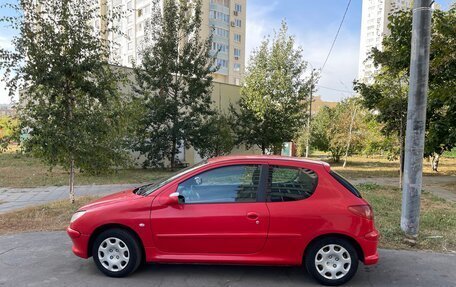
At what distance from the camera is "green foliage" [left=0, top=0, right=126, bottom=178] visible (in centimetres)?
754

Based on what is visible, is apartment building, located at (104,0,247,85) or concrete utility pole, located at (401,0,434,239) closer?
concrete utility pole, located at (401,0,434,239)

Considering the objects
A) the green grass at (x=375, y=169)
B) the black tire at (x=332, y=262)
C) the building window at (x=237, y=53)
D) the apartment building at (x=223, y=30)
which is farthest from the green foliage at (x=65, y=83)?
the building window at (x=237, y=53)

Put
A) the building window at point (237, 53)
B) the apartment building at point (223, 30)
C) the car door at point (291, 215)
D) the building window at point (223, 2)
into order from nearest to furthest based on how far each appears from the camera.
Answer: the car door at point (291, 215), the apartment building at point (223, 30), the building window at point (223, 2), the building window at point (237, 53)

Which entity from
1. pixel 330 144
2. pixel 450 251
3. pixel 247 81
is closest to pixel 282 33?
pixel 247 81

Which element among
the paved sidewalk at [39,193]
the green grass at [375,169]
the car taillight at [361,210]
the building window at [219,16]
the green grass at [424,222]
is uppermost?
the building window at [219,16]

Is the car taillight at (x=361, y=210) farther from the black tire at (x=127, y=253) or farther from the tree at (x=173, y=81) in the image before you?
the tree at (x=173, y=81)

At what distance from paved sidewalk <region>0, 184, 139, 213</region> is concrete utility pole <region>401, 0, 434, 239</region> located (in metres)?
7.95

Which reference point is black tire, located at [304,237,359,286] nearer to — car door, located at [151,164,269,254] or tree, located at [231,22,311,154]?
car door, located at [151,164,269,254]

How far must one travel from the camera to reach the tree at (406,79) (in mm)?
10984

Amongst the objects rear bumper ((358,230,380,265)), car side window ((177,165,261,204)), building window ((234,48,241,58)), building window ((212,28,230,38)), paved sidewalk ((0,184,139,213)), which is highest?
building window ((212,28,230,38))

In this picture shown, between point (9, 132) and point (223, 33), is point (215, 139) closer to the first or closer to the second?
point (9, 132)

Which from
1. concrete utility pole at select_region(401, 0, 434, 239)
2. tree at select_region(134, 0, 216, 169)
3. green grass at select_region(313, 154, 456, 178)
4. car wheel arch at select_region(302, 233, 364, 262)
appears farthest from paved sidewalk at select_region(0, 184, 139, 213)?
green grass at select_region(313, 154, 456, 178)

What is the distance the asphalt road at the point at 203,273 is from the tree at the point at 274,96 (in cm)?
1367

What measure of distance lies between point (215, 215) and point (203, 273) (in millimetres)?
836
